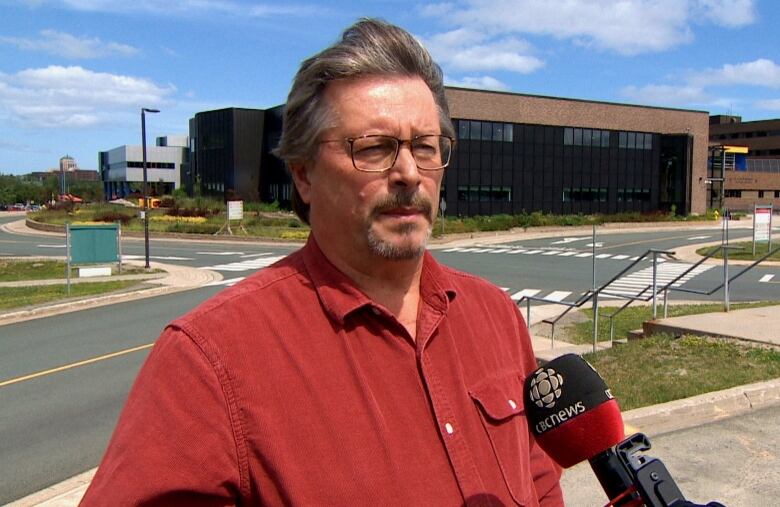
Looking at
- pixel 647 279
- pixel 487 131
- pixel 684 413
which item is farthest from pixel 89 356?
→ pixel 487 131

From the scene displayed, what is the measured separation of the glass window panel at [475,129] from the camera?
5547 centimetres

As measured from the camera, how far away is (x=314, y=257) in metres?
1.86

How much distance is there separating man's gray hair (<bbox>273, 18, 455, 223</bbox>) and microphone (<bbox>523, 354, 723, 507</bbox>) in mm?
867

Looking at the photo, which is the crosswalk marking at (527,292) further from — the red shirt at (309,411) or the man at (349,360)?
the red shirt at (309,411)

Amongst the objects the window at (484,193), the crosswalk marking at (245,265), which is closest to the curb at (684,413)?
the crosswalk marking at (245,265)

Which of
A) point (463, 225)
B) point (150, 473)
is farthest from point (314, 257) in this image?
point (463, 225)

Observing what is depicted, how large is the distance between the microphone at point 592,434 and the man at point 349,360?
228 mm

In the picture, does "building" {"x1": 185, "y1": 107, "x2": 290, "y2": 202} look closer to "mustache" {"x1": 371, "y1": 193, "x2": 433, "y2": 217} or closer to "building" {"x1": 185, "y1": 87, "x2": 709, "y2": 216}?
"building" {"x1": 185, "y1": 87, "x2": 709, "y2": 216}

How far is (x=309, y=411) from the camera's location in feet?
5.16

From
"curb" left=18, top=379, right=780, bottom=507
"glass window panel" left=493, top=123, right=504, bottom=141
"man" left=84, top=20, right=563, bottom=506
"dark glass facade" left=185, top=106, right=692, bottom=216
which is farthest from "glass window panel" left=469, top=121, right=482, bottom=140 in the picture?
"man" left=84, top=20, right=563, bottom=506

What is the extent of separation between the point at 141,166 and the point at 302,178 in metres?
113

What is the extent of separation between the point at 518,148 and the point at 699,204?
20526 millimetres

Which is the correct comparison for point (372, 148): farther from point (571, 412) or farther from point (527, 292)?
point (527, 292)

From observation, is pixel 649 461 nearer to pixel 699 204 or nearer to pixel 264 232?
pixel 264 232
